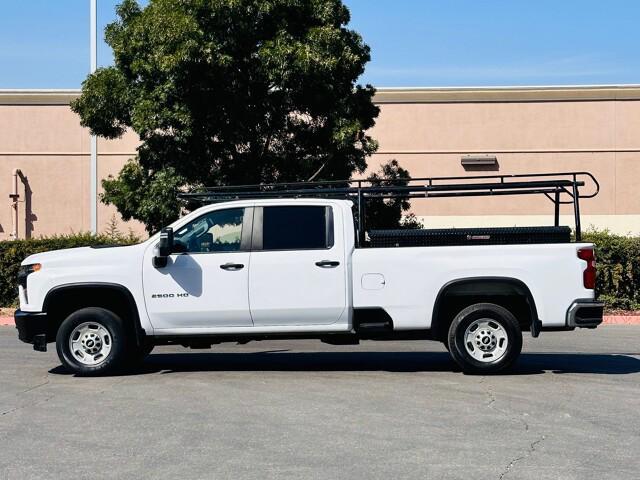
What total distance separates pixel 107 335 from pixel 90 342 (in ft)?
0.70

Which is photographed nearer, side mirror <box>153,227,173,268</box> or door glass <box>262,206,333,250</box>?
side mirror <box>153,227,173,268</box>

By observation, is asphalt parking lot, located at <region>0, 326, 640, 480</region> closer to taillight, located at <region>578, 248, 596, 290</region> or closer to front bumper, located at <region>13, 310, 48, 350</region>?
front bumper, located at <region>13, 310, 48, 350</region>

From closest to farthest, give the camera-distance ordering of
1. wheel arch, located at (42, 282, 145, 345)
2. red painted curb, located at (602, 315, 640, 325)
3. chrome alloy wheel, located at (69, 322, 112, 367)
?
wheel arch, located at (42, 282, 145, 345) → chrome alloy wheel, located at (69, 322, 112, 367) → red painted curb, located at (602, 315, 640, 325)

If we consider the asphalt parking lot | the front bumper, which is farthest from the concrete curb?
the front bumper

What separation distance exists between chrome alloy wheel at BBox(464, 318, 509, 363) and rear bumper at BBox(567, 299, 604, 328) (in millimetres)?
744

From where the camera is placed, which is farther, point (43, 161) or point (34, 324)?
point (43, 161)

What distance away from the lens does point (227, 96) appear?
748 inches

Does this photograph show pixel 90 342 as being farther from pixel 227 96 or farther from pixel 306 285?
pixel 227 96

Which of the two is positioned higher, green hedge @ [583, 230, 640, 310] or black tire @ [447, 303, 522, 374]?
green hedge @ [583, 230, 640, 310]

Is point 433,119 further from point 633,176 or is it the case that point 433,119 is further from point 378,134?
point 633,176

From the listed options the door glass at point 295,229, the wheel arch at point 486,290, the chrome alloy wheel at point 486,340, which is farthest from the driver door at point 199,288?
the chrome alloy wheel at point 486,340

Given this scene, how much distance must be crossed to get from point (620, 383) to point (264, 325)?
392 centimetres

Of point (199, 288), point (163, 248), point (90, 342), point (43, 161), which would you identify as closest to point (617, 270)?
point (199, 288)

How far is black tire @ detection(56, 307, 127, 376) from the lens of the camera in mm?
10930
